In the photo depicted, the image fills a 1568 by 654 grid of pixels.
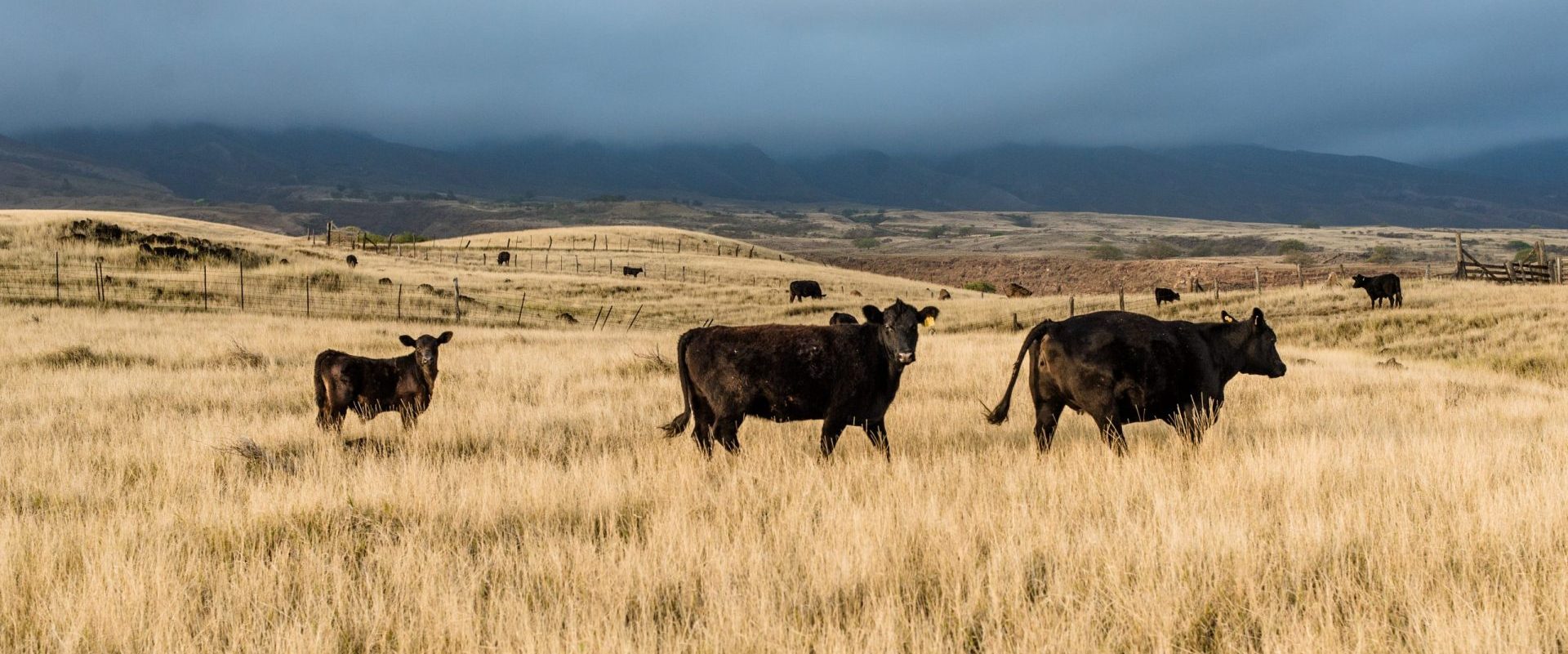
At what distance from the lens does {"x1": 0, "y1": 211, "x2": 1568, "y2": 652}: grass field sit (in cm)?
378

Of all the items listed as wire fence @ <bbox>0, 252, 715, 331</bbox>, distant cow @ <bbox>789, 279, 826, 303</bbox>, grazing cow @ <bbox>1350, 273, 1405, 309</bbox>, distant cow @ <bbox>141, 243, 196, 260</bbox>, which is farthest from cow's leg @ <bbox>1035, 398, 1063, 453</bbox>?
distant cow @ <bbox>141, 243, 196, 260</bbox>

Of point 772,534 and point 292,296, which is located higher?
point 772,534

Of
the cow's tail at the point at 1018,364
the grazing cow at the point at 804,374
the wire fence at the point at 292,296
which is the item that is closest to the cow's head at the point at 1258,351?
the cow's tail at the point at 1018,364

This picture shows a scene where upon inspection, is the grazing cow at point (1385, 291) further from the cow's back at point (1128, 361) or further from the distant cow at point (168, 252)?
the distant cow at point (168, 252)

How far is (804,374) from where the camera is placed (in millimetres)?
8227

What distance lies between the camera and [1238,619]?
391cm

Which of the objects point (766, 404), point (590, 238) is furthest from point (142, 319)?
point (590, 238)

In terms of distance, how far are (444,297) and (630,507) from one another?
38.2 metres

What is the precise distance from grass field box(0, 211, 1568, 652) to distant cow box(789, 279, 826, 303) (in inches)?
1524

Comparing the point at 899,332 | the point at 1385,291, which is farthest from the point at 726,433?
the point at 1385,291

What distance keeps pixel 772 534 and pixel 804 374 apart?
3.07m

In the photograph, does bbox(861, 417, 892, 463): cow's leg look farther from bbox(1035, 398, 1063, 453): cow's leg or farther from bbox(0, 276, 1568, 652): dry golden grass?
bbox(1035, 398, 1063, 453): cow's leg

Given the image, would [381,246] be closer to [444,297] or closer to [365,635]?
[444,297]

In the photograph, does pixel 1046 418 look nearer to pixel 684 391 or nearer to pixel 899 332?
pixel 899 332
